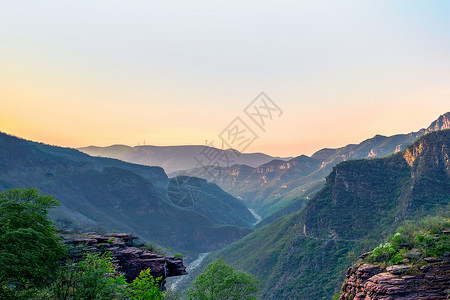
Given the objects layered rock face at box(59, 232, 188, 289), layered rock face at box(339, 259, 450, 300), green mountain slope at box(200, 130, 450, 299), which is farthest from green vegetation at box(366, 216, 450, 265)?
green mountain slope at box(200, 130, 450, 299)

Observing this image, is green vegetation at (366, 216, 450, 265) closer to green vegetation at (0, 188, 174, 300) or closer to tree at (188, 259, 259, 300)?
tree at (188, 259, 259, 300)

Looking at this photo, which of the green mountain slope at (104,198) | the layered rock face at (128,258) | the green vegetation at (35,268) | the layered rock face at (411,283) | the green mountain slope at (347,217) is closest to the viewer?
the green vegetation at (35,268)

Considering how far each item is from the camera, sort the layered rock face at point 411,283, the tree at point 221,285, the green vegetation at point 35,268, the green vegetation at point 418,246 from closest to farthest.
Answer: the green vegetation at point 35,268
the layered rock face at point 411,283
the green vegetation at point 418,246
the tree at point 221,285

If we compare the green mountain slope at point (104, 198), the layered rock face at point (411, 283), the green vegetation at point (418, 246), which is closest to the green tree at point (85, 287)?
the layered rock face at point (411, 283)

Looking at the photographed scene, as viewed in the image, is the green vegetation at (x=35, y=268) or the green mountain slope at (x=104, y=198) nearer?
the green vegetation at (x=35, y=268)

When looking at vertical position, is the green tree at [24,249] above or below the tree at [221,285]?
above

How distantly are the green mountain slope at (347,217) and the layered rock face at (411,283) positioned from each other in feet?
177

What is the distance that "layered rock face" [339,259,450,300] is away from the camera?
2578 centimetres

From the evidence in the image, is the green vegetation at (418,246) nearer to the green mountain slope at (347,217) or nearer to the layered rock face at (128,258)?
the layered rock face at (128,258)

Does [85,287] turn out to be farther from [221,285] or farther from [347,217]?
[347,217]

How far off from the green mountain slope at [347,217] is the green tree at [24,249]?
77.2 meters

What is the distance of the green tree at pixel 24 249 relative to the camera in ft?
57.3

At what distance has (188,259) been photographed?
15600 cm

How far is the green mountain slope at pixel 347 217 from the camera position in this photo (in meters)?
85.5
